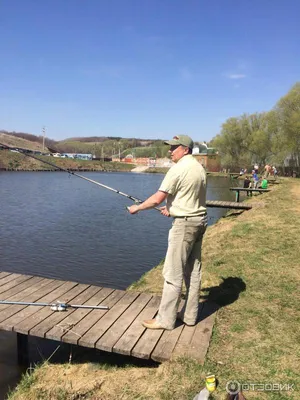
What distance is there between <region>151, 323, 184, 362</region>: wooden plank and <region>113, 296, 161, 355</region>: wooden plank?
0.34 meters

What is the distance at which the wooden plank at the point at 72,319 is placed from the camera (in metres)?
5.06

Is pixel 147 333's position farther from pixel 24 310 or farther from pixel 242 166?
pixel 242 166

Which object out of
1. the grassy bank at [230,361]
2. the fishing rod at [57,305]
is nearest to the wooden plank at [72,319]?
the fishing rod at [57,305]

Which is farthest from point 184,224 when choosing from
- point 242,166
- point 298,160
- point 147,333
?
point 242,166

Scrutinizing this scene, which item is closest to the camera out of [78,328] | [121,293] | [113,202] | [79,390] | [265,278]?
[79,390]

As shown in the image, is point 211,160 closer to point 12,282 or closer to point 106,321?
point 12,282

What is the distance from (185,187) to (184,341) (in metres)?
2.21

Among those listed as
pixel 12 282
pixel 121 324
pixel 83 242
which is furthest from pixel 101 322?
pixel 83 242

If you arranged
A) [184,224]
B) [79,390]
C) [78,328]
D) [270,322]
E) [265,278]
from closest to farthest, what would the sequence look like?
1. [79,390]
2. [184,224]
3. [78,328]
4. [270,322]
5. [265,278]

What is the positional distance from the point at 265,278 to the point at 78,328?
432cm

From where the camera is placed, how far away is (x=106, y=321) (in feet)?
17.9

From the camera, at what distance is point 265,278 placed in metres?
7.52

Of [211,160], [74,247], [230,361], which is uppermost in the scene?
[211,160]

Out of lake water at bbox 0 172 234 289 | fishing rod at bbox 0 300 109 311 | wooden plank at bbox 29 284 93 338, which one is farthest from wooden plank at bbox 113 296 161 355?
lake water at bbox 0 172 234 289
